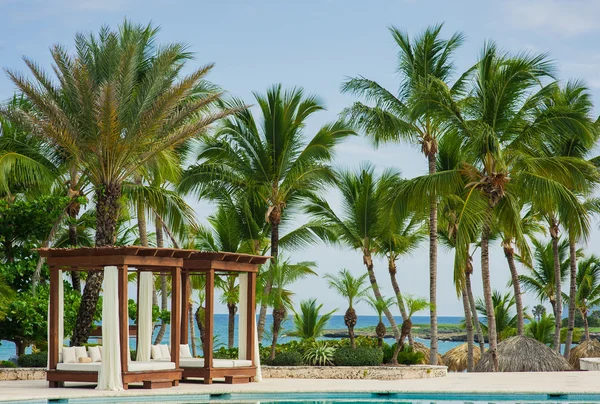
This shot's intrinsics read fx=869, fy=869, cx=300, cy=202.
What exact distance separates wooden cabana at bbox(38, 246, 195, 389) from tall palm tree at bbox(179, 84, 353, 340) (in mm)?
6259

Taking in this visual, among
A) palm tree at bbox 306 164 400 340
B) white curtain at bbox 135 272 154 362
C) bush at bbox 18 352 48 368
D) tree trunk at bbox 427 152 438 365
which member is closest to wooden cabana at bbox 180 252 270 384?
white curtain at bbox 135 272 154 362

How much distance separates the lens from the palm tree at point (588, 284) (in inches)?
1344

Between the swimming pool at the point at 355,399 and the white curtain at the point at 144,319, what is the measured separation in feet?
10.3

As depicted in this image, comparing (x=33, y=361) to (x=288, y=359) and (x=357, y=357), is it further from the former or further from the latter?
(x=357, y=357)

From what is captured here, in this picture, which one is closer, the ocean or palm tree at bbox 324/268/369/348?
palm tree at bbox 324/268/369/348

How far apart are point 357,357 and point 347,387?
11.7ft

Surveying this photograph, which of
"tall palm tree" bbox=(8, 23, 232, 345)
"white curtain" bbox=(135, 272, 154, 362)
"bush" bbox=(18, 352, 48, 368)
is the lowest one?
"bush" bbox=(18, 352, 48, 368)

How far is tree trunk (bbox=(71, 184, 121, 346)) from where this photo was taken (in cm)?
1852

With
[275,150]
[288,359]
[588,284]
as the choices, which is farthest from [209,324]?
[588,284]

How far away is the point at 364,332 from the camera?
75.9 meters

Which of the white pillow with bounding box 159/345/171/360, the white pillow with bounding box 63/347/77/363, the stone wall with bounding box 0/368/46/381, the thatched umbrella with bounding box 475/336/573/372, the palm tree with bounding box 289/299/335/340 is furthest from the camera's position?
the palm tree with bounding box 289/299/335/340

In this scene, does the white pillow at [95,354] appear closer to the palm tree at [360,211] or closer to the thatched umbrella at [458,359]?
the palm tree at [360,211]

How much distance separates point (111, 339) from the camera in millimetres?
15320

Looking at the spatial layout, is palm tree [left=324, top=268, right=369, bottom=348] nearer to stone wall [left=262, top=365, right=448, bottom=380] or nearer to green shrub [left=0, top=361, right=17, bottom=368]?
stone wall [left=262, top=365, right=448, bottom=380]
